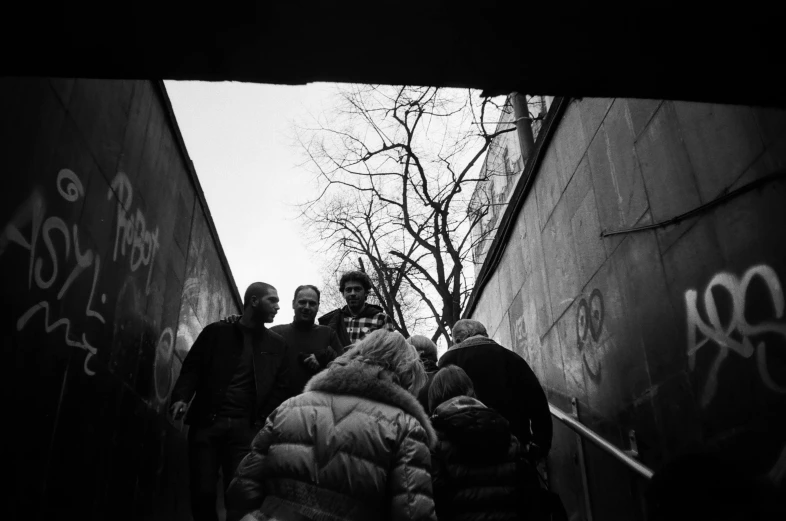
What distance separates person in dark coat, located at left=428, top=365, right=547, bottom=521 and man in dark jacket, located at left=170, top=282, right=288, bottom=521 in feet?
5.58

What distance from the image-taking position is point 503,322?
32.2 feet

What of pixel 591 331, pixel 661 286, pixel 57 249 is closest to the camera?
pixel 57 249

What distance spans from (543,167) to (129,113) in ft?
14.5

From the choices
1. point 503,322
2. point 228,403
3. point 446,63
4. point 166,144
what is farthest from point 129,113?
point 503,322

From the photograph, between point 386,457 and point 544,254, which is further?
point 544,254

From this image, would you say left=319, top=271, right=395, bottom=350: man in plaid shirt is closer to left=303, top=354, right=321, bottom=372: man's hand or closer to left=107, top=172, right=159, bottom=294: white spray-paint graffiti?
left=303, top=354, right=321, bottom=372: man's hand

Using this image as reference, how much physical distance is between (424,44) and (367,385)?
4.94 ft

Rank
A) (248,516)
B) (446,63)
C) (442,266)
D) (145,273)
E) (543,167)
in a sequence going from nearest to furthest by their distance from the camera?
(248,516) → (446,63) → (145,273) → (543,167) → (442,266)

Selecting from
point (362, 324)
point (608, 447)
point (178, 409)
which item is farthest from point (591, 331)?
point (178, 409)

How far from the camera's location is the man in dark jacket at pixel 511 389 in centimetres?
420

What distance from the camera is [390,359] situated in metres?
2.52

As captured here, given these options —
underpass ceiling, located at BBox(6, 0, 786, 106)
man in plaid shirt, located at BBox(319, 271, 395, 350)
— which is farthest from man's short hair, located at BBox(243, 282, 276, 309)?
underpass ceiling, located at BBox(6, 0, 786, 106)

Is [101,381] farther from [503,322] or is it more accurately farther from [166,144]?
[503,322]

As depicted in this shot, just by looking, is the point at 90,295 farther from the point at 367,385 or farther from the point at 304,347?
the point at 367,385
